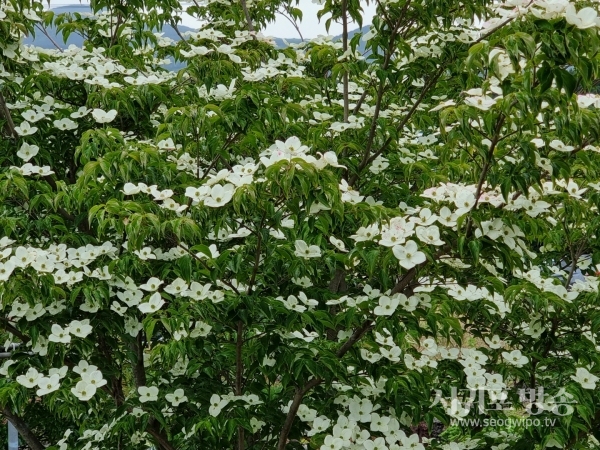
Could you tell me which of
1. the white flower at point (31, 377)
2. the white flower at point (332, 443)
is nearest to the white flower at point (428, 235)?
the white flower at point (332, 443)

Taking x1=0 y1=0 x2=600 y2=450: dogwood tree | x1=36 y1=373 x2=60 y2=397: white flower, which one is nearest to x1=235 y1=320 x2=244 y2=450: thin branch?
x1=0 y1=0 x2=600 y2=450: dogwood tree

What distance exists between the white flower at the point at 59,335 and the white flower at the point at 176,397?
37 centimetres

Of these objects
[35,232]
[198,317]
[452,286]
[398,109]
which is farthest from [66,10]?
[452,286]

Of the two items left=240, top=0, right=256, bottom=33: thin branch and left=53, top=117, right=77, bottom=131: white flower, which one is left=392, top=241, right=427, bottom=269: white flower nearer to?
left=53, top=117, right=77, bottom=131: white flower

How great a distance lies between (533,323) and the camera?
2.38 m

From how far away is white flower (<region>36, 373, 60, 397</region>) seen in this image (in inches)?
78.9

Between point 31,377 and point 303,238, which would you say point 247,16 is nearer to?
point 303,238

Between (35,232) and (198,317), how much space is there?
76cm

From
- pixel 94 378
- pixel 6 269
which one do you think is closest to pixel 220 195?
pixel 6 269

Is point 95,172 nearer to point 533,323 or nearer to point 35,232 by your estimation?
point 35,232

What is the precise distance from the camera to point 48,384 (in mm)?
2016

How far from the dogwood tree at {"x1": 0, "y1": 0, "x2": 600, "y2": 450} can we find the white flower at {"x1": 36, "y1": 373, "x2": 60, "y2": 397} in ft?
0.04

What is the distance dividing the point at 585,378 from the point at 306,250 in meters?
1.03

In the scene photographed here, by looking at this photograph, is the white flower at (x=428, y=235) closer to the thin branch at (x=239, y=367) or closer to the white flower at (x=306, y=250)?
the white flower at (x=306, y=250)
